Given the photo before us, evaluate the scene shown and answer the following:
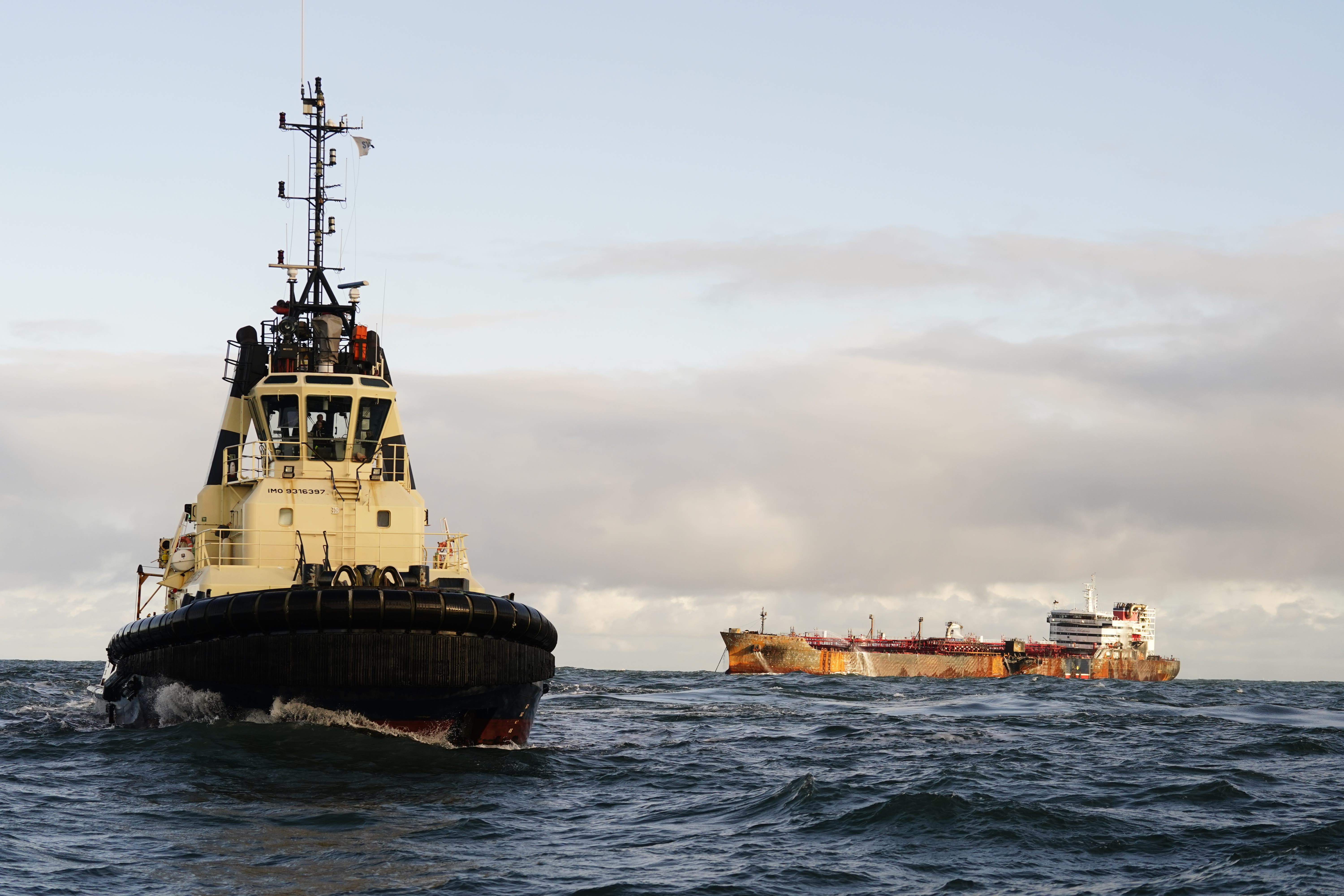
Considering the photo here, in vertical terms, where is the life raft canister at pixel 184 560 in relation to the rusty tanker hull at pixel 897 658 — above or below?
above

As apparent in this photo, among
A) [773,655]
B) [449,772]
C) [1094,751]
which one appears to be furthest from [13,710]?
[773,655]

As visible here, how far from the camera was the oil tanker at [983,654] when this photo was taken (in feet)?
282

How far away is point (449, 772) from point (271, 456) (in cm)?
779

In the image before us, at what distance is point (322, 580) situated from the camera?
18.6m

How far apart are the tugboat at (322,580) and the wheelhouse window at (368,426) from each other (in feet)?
0.09

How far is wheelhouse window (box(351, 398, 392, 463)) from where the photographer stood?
22000 mm

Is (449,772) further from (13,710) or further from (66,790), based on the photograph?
(13,710)

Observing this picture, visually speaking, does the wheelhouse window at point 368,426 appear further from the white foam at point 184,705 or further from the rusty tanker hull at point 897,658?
the rusty tanker hull at point 897,658

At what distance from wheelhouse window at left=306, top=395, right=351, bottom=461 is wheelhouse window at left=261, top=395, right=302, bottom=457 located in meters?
0.25

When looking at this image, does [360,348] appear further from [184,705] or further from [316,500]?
[184,705]

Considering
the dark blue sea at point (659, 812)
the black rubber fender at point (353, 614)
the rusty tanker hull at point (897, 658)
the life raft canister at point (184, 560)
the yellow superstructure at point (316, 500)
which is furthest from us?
the rusty tanker hull at point (897, 658)

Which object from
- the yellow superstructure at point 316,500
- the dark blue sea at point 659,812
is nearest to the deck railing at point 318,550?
the yellow superstructure at point 316,500

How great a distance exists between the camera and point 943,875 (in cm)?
Result: 1142

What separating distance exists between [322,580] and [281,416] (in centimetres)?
454
